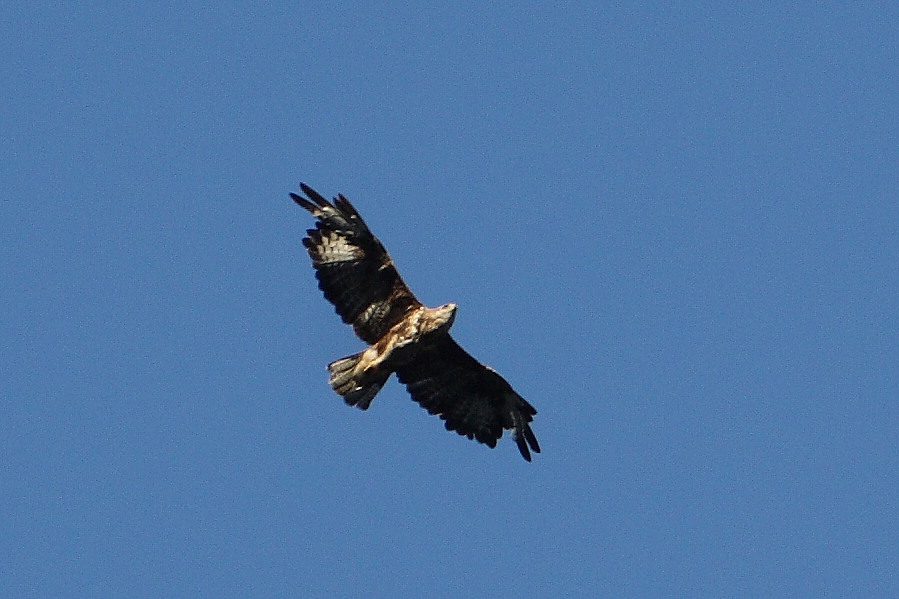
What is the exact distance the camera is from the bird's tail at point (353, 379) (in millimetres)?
22891

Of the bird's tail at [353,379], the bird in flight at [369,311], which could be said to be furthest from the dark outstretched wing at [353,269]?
the bird's tail at [353,379]

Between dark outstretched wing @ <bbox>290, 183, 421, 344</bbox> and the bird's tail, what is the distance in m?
0.38

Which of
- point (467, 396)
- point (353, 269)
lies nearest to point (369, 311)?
point (353, 269)

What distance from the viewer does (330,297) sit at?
22828mm

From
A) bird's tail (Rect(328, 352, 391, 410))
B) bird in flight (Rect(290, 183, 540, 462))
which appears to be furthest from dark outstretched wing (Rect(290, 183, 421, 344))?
bird's tail (Rect(328, 352, 391, 410))

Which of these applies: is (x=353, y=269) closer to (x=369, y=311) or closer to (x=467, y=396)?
(x=369, y=311)

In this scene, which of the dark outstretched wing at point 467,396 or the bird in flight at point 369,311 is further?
the dark outstretched wing at point 467,396

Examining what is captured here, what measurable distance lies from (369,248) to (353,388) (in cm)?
173

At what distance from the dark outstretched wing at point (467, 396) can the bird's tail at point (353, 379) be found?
627mm

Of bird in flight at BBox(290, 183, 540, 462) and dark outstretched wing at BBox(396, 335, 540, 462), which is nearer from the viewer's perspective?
bird in flight at BBox(290, 183, 540, 462)

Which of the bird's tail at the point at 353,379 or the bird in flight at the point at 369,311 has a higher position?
the bird in flight at the point at 369,311

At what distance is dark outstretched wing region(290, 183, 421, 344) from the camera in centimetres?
2261

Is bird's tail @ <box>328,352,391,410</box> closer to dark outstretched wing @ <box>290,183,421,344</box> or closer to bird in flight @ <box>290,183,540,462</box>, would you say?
bird in flight @ <box>290,183,540,462</box>

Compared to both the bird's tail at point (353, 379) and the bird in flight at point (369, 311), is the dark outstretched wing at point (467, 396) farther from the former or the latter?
the bird's tail at point (353, 379)
